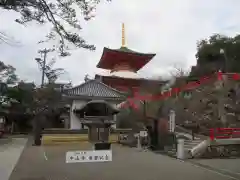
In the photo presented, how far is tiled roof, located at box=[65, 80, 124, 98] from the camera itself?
1033 inches

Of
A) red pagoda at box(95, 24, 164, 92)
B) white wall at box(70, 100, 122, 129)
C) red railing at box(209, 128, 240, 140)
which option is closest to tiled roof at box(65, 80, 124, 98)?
white wall at box(70, 100, 122, 129)

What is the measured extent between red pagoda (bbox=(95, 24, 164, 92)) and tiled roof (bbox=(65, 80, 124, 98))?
5364mm

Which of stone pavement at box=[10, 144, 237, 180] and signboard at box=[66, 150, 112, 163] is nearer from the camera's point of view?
signboard at box=[66, 150, 112, 163]

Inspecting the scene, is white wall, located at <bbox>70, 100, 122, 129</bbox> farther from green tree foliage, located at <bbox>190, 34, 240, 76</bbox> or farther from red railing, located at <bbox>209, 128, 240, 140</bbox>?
red railing, located at <bbox>209, 128, 240, 140</bbox>

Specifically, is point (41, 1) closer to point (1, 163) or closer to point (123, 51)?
point (1, 163)

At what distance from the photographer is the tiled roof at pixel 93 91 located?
26.2m

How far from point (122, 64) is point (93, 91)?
9.97 metres

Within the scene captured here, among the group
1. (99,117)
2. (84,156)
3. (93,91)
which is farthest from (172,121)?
(93,91)

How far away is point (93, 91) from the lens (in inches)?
1066

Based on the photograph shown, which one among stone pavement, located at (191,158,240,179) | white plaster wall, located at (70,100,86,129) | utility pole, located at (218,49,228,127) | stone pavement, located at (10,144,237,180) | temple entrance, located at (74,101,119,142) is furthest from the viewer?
white plaster wall, located at (70,100,86,129)

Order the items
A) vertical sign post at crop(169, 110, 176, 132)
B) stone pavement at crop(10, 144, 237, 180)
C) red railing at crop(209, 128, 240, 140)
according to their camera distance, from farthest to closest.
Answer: vertical sign post at crop(169, 110, 176, 132) < red railing at crop(209, 128, 240, 140) < stone pavement at crop(10, 144, 237, 180)

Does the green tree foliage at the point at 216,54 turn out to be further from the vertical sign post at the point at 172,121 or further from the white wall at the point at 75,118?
the vertical sign post at the point at 172,121

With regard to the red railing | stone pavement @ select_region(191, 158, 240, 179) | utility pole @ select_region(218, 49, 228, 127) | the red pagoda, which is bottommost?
stone pavement @ select_region(191, 158, 240, 179)

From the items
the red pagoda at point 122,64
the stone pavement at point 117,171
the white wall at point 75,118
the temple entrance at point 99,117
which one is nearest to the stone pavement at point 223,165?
the stone pavement at point 117,171
